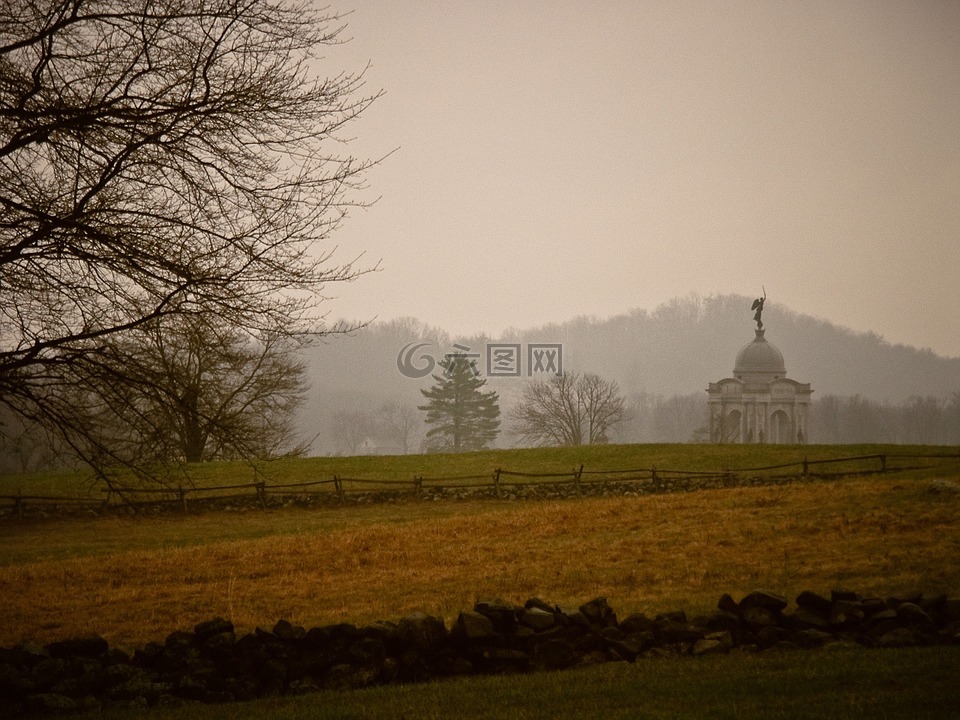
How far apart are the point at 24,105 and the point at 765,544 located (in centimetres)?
1517

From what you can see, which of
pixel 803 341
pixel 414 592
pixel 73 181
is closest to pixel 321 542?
pixel 414 592

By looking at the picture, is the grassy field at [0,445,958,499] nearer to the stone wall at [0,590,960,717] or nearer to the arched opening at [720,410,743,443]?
the stone wall at [0,590,960,717]

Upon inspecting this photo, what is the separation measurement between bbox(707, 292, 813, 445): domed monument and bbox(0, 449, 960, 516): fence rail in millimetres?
36373

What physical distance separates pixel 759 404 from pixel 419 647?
67.8 metres

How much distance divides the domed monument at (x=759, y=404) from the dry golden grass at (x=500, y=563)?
48973mm

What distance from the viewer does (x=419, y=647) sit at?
9.93 meters

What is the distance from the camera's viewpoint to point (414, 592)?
1491 cm

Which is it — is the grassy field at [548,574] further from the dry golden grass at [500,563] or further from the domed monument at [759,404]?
the domed monument at [759,404]

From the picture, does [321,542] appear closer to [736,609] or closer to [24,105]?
[736,609]

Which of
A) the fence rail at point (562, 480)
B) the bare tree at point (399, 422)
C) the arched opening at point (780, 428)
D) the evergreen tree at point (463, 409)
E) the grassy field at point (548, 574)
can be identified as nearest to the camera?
the grassy field at point (548, 574)

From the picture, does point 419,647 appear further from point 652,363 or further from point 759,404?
point 652,363

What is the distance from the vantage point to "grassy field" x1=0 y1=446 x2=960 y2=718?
8.38m

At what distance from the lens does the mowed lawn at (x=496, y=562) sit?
45.9 feet

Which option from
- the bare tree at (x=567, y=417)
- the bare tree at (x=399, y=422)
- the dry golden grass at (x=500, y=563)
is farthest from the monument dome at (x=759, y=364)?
the dry golden grass at (x=500, y=563)
